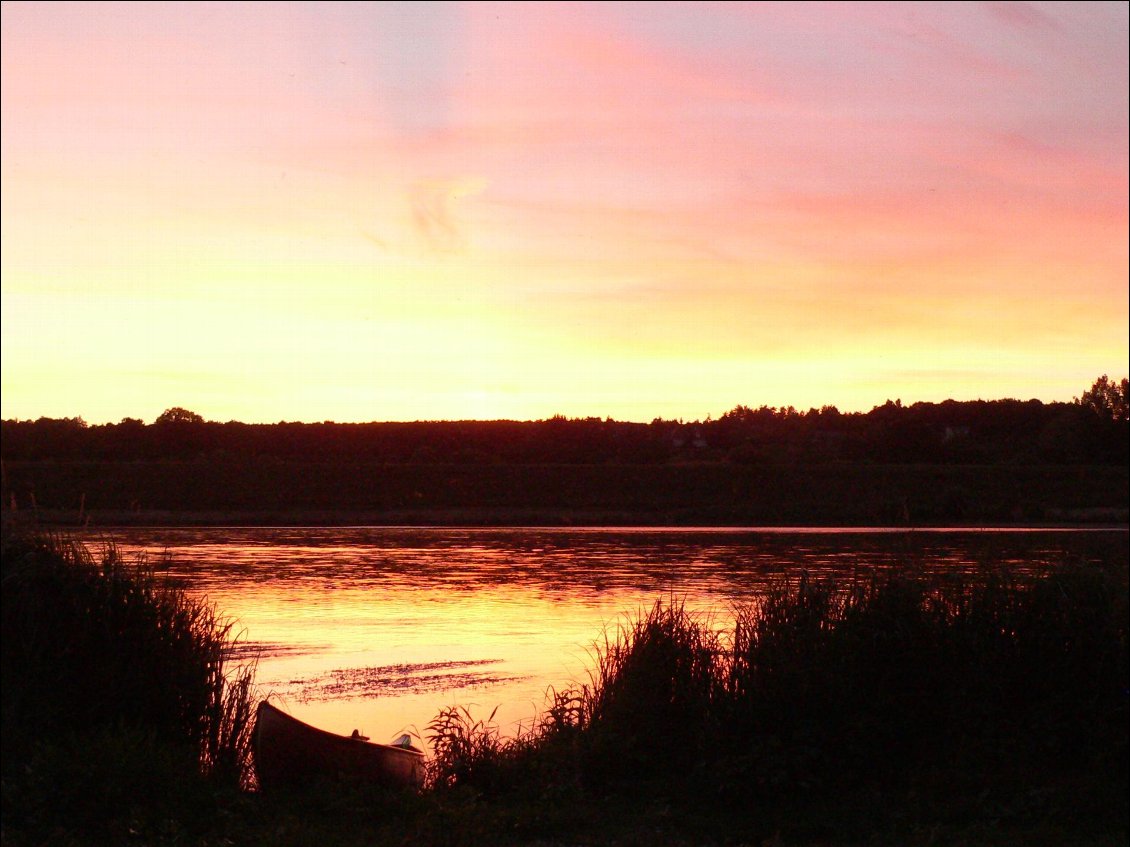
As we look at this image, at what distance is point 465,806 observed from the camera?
34.5ft

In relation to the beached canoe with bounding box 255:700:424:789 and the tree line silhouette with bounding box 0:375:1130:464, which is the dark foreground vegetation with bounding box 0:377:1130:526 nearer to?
the tree line silhouette with bounding box 0:375:1130:464

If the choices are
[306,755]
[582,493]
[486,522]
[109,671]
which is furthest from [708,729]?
[582,493]

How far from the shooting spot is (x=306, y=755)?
11773 millimetres

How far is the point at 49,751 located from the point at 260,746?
205 centimetres

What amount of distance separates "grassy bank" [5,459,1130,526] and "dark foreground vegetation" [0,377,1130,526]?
13 centimetres

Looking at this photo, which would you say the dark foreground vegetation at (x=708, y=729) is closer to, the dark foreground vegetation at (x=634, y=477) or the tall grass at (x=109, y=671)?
the tall grass at (x=109, y=671)

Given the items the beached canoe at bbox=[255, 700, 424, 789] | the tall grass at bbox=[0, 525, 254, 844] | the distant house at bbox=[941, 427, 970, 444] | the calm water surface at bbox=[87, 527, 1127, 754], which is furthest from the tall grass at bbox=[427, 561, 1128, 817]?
the distant house at bbox=[941, 427, 970, 444]

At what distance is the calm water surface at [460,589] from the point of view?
1780 centimetres

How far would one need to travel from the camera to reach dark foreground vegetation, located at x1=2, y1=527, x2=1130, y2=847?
10.4m

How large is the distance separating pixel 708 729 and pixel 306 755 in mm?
4074

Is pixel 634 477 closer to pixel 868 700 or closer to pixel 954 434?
pixel 954 434

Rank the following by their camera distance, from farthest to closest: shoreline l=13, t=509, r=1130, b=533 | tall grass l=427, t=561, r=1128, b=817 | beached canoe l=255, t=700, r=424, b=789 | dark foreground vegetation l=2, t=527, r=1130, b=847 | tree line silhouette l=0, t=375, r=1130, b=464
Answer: tree line silhouette l=0, t=375, r=1130, b=464 < shoreline l=13, t=509, r=1130, b=533 < tall grass l=427, t=561, r=1128, b=817 < beached canoe l=255, t=700, r=424, b=789 < dark foreground vegetation l=2, t=527, r=1130, b=847

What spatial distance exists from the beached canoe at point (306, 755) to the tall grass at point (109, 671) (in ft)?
1.60

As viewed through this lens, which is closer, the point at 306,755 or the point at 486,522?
the point at 306,755
